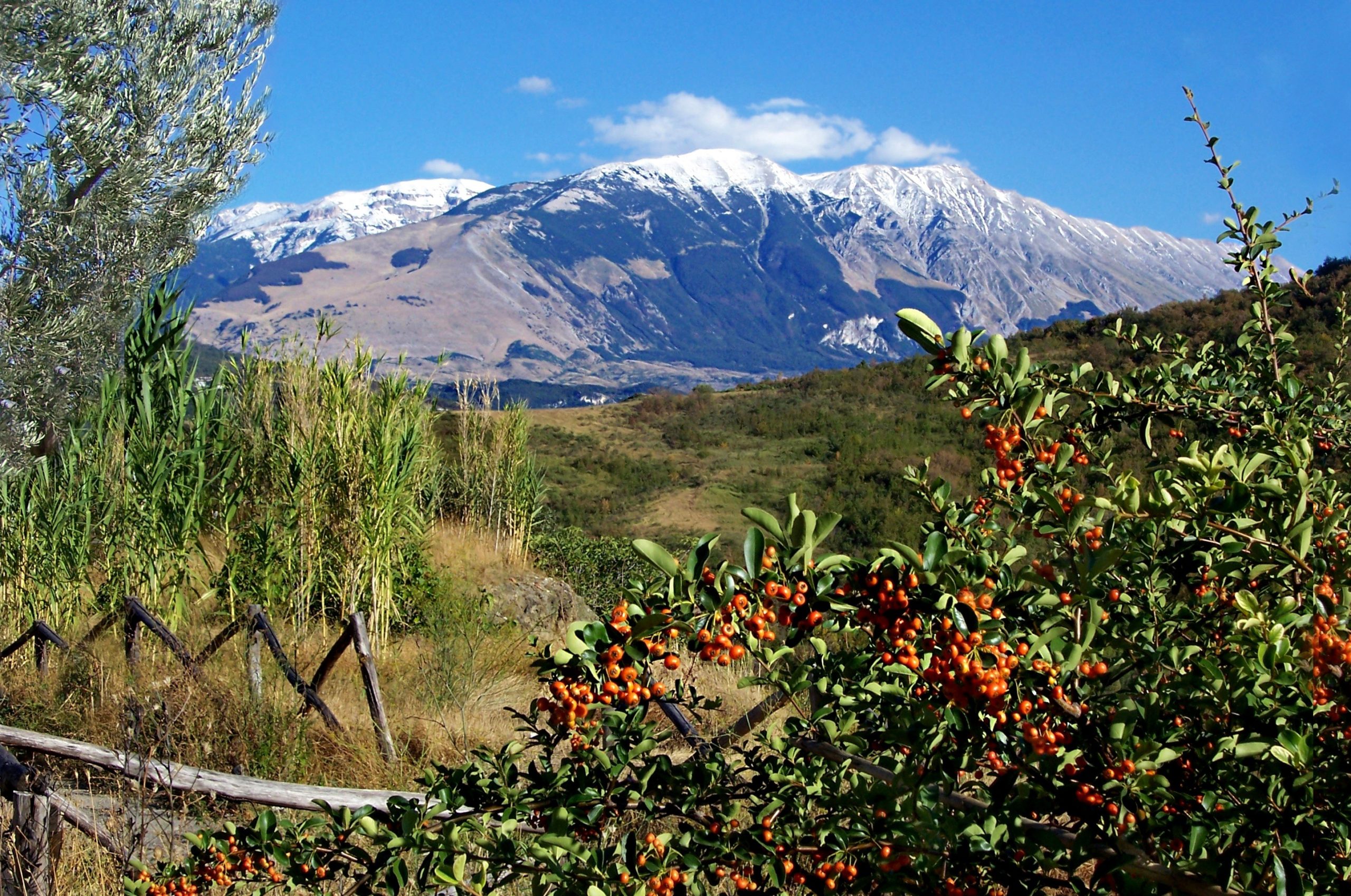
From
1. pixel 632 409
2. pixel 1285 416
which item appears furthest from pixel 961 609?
pixel 632 409

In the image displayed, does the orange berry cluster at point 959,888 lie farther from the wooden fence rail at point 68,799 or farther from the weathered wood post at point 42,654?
the weathered wood post at point 42,654

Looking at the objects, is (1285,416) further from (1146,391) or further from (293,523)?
(293,523)

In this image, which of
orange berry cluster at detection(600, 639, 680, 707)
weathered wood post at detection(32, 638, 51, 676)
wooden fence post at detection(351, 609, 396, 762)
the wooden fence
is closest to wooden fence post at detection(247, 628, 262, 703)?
the wooden fence

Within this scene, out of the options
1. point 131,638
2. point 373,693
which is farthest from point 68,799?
point 131,638

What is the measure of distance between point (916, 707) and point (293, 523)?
6.34 metres

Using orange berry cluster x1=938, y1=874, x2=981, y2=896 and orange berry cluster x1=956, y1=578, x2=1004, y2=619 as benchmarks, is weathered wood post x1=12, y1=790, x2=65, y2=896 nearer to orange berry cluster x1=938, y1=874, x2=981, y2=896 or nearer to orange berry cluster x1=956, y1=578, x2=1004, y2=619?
orange berry cluster x1=938, y1=874, x2=981, y2=896

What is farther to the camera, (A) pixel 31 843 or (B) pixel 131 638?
(B) pixel 131 638

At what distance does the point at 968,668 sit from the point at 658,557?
0.43 metres

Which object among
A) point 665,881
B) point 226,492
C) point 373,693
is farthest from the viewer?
point 226,492

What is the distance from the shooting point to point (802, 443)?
23.3 meters

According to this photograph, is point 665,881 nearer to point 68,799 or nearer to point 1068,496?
point 1068,496

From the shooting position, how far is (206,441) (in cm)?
693

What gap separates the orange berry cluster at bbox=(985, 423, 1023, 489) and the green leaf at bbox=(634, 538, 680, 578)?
2.07ft

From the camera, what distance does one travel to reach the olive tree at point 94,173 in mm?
7293
